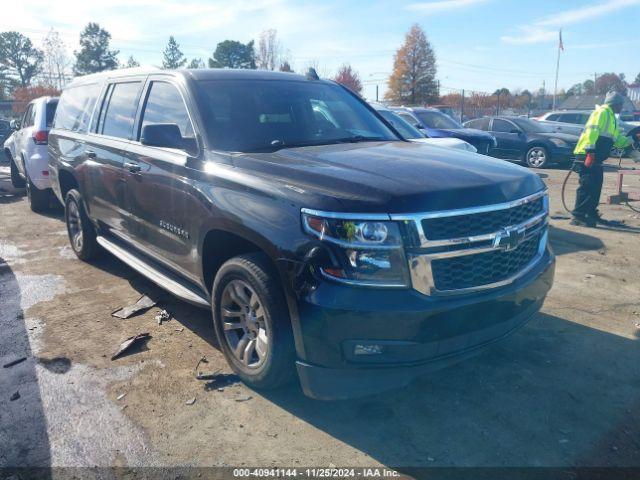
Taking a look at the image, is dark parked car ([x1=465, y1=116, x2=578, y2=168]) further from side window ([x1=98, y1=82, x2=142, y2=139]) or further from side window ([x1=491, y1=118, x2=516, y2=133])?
side window ([x1=98, y1=82, x2=142, y2=139])

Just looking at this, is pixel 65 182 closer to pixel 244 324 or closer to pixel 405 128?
pixel 244 324

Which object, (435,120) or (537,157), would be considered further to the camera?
(537,157)

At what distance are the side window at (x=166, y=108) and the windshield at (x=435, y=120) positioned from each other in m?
9.61

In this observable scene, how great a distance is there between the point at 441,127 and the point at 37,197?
9.14m

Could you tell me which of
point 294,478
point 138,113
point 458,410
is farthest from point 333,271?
point 138,113

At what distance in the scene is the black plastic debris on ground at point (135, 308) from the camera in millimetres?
4707

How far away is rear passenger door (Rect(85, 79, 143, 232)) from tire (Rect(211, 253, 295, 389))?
1853mm

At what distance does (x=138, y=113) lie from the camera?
14.8 feet

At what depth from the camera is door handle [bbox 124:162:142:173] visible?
14.2ft

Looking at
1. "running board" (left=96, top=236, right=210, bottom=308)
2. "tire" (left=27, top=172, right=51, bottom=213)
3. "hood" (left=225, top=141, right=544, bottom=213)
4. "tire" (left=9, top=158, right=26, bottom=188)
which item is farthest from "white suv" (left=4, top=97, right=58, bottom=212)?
"hood" (left=225, top=141, right=544, bottom=213)

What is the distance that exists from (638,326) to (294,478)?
327 centimetres

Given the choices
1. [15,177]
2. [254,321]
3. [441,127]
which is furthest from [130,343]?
[441,127]

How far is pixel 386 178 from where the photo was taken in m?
2.90

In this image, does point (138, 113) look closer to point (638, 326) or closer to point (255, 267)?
point (255, 267)
